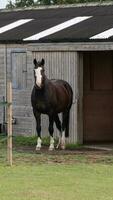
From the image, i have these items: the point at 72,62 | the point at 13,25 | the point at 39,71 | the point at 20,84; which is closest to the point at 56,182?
the point at 39,71

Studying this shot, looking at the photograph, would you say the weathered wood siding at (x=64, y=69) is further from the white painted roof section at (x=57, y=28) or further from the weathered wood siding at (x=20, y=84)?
the weathered wood siding at (x=20, y=84)

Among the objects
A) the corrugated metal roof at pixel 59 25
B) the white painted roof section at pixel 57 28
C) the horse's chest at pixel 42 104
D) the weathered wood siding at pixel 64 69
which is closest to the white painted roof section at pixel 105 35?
the corrugated metal roof at pixel 59 25

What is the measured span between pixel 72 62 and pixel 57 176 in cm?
736

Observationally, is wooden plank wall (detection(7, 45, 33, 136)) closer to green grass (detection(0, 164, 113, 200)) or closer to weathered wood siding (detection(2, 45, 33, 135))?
weathered wood siding (detection(2, 45, 33, 135))

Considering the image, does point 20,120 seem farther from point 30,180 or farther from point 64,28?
point 30,180

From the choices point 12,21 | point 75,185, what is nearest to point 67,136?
point 12,21

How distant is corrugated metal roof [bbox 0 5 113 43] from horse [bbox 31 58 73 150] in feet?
4.49

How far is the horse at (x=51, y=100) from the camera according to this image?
69.2ft

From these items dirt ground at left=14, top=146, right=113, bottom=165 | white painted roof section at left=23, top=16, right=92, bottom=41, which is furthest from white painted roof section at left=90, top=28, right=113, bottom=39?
dirt ground at left=14, top=146, right=113, bottom=165

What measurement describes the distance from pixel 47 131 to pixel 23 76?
2.13 m

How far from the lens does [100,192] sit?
1366cm

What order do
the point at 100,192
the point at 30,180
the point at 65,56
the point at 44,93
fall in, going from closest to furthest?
the point at 100,192 < the point at 30,180 < the point at 44,93 < the point at 65,56

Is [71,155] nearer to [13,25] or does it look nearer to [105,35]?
[105,35]

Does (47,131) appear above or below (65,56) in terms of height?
below
